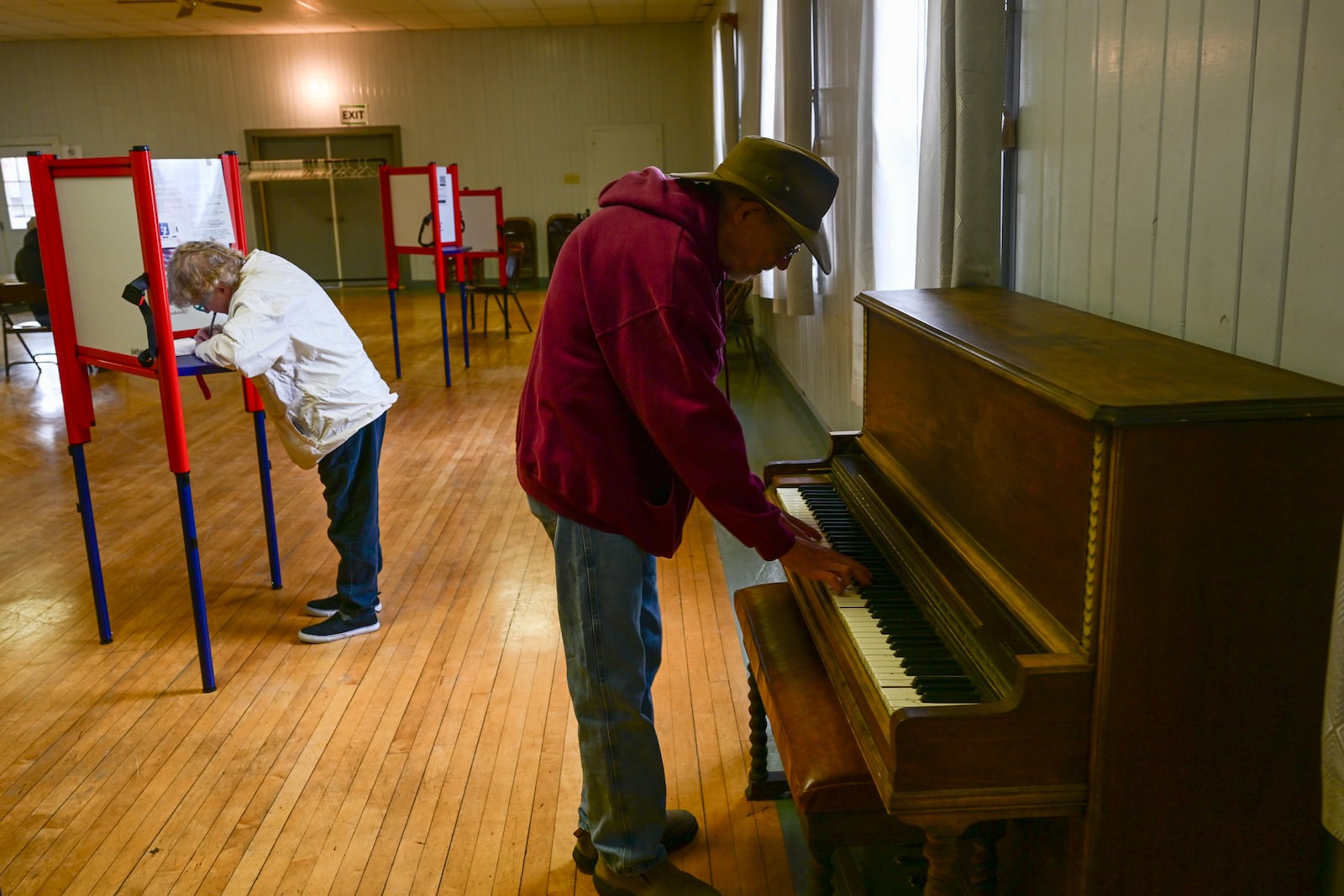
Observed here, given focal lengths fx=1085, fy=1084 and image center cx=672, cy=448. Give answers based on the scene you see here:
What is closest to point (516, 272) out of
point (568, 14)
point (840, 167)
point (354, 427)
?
point (568, 14)

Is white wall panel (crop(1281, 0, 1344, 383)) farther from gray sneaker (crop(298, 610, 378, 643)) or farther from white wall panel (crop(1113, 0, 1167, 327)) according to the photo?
gray sneaker (crop(298, 610, 378, 643))

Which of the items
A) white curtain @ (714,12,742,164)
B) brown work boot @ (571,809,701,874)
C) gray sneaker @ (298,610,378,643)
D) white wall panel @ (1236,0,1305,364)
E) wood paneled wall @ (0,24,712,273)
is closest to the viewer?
white wall panel @ (1236,0,1305,364)

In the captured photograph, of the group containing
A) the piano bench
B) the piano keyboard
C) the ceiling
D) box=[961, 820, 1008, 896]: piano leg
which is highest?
the ceiling

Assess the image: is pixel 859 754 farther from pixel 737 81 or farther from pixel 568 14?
pixel 568 14

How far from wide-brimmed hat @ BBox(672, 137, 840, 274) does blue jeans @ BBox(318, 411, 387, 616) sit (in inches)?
80.9

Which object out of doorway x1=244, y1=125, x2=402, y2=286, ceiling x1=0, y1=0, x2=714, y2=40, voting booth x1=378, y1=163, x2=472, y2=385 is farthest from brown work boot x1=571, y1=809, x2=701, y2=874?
doorway x1=244, y1=125, x2=402, y2=286

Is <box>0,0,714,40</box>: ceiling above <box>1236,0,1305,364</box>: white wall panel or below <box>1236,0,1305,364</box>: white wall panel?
above

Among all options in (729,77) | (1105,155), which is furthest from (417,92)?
(1105,155)

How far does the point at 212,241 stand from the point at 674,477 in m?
1.98

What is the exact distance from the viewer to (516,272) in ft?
35.7

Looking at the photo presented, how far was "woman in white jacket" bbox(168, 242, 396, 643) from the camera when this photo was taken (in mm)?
3148

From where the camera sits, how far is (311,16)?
1320 cm

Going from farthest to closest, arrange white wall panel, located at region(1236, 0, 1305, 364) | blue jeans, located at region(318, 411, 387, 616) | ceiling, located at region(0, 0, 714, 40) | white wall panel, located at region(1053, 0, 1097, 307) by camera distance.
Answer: ceiling, located at region(0, 0, 714, 40) → blue jeans, located at region(318, 411, 387, 616) → white wall panel, located at region(1053, 0, 1097, 307) → white wall panel, located at region(1236, 0, 1305, 364)

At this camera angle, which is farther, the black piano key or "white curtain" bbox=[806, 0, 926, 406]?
"white curtain" bbox=[806, 0, 926, 406]
